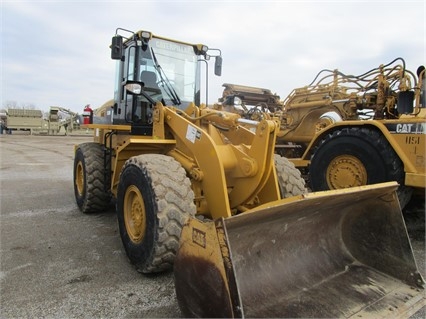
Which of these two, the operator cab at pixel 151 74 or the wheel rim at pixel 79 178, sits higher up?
the operator cab at pixel 151 74

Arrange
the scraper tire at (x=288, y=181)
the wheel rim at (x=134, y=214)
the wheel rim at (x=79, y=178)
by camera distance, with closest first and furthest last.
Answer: the wheel rim at (x=134, y=214) < the scraper tire at (x=288, y=181) < the wheel rim at (x=79, y=178)

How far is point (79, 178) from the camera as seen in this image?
6277 millimetres

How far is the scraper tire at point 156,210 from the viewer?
3.13m

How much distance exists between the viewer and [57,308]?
285 centimetres

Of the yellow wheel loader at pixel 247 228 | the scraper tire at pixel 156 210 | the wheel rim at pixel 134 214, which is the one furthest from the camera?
the wheel rim at pixel 134 214

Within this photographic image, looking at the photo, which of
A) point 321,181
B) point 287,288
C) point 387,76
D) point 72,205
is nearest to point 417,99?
point 387,76

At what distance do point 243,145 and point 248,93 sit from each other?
618 centimetres

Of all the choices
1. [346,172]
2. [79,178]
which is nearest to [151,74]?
[79,178]

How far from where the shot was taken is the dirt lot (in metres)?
2.88

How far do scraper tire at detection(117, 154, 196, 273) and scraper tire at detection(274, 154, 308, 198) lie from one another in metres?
1.17

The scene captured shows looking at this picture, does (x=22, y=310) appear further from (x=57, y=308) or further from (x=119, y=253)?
(x=119, y=253)

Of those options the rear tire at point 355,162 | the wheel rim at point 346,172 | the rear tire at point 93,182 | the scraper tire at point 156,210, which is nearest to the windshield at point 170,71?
the scraper tire at point 156,210

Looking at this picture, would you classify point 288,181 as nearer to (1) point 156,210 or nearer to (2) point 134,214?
(1) point 156,210

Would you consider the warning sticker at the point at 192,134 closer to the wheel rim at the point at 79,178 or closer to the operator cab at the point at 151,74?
the operator cab at the point at 151,74
